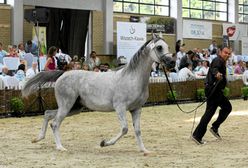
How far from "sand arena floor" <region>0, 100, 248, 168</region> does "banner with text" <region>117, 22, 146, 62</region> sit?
14.4 m

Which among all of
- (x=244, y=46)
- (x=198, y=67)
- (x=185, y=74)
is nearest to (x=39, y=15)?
(x=185, y=74)

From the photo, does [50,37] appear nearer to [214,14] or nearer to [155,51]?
[214,14]

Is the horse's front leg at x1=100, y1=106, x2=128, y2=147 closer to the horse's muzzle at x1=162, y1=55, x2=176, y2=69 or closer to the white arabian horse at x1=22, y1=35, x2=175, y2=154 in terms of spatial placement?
the white arabian horse at x1=22, y1=35, x2=175, y2=154

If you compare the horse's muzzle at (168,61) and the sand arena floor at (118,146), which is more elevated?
the horse's muzzle at (168,61)

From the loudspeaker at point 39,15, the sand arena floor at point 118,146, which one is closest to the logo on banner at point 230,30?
the loudspeaker at point 39,15

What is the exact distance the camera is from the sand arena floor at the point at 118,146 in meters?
8.84

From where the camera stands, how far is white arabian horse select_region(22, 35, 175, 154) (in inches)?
389

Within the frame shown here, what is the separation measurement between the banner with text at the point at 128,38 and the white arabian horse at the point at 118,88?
66.0 ft

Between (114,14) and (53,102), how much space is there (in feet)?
53.4

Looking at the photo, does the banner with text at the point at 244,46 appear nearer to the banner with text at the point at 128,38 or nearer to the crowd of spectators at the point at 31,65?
the banner with text at the point at 128,38

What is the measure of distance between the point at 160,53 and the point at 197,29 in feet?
96.8

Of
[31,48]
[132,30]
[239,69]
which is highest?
[132,30]

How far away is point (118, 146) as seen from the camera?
10922 millimetres

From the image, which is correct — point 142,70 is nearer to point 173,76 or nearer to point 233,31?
point 173,76
